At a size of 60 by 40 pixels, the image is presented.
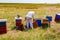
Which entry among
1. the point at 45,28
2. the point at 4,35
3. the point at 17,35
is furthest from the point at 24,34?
the point at 45,28

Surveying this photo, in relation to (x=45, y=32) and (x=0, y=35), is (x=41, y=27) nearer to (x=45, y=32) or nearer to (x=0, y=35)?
(x=45, y=32)

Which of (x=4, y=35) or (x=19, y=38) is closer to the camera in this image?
(x=19, y=38)

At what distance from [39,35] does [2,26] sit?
218cm

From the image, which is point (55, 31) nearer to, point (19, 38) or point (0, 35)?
point (19, 38)

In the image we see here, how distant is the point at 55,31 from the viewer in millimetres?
11273

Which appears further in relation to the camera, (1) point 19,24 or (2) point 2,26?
(1) point 19,24

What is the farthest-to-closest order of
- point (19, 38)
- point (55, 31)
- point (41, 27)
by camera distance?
point (41, 27) < point (55, 31) < point (19, 38)

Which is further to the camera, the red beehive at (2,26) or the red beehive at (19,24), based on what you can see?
the red beehive at (19,24)

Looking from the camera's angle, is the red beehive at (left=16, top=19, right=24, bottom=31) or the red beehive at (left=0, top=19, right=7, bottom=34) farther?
the red beehive at (left=16, top=19, right=24, bottom=31)

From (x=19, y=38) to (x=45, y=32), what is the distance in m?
1.93

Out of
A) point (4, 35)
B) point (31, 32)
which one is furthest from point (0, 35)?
point (31, 32)

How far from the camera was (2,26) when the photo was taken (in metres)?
10.5

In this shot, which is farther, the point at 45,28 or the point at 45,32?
the point at 45,28

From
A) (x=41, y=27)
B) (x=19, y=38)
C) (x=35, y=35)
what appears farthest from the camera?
(x=41, y=27)
